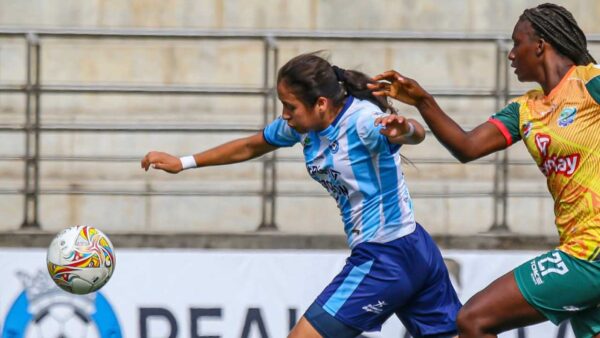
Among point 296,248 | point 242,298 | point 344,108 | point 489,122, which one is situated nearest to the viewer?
point 489,122

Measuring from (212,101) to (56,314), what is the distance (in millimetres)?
3510

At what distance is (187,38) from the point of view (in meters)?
10.5

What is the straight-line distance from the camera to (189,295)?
7711 mm

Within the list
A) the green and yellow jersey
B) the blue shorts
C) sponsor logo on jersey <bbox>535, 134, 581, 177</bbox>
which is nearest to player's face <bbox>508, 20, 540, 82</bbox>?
the green and yellow jersey

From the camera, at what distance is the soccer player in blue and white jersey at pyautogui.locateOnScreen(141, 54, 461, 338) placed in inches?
228

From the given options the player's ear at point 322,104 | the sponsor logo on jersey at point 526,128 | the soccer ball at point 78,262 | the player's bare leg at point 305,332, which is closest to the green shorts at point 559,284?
the sponsor logo on jersey at point 526,128

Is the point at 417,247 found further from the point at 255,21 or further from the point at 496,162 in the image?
the point at 255,21

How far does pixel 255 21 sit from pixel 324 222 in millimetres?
1988

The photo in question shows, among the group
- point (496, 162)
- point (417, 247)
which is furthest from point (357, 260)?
point (496, 162)

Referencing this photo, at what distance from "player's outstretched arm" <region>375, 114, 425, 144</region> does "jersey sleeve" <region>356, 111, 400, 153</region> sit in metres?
0.32

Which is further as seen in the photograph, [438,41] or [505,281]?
[438,41]

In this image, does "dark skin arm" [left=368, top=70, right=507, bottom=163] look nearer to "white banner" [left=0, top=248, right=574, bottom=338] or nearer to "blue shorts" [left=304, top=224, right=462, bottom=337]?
"blue shorts" [left=304, top=224, right=462, bottom=337]

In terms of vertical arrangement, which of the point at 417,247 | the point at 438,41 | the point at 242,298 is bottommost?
the point at 242,298

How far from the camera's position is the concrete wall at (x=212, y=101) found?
1044 centimetres
